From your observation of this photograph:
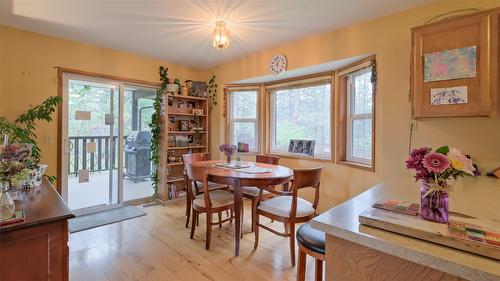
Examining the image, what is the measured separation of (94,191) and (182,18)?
2804 mm

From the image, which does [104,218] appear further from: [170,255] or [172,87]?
[172,87]

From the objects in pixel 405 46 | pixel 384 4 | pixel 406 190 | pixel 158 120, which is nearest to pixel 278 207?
pixel 406 190

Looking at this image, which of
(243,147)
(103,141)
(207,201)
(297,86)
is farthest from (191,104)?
(207,201)

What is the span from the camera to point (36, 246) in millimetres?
1229

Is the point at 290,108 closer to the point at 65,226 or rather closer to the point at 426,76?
the point at 426,76

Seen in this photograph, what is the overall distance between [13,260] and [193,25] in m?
2.52

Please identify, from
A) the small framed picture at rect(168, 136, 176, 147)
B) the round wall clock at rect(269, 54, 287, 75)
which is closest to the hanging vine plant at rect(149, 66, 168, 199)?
the small framed picture at rect(168, 136, 176, 147)

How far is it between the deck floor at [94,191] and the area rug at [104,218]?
9.2 inches

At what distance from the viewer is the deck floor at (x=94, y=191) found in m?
3.47

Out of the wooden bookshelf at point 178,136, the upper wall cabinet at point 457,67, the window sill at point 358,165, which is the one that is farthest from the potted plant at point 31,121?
the upper wall cabinet at point 457,67

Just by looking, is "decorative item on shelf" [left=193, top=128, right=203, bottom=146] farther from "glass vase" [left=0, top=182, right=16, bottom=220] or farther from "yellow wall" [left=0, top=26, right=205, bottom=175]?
"glass vase" [left=0, top=182, right=16, bottom=220]

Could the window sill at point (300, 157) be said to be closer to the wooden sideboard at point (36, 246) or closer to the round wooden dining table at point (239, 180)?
the round wooden dining table at point (239, 180)

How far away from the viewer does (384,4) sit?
2.36 m

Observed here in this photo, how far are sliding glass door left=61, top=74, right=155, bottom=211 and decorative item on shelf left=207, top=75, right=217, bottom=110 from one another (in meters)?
0.99
